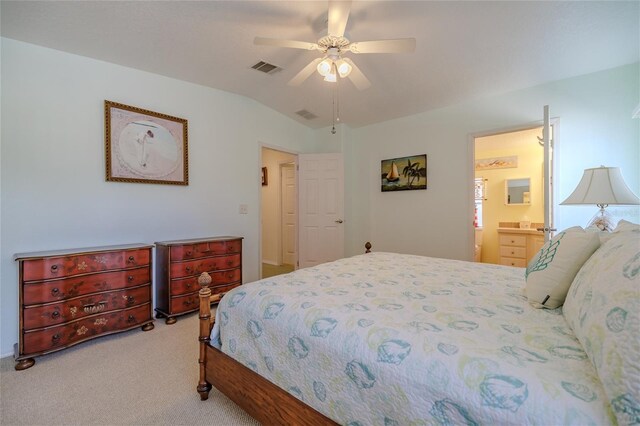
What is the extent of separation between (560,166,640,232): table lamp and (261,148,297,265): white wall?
4.60 metres

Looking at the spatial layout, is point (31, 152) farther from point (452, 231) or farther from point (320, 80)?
point (452, 231)

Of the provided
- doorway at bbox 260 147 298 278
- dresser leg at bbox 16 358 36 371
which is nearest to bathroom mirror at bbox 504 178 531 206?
doorway at bbox 260 147 298 278

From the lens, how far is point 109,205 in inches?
110

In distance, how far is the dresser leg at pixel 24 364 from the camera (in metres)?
2.04

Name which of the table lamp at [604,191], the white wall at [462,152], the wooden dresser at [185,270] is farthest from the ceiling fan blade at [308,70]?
the table lamp at [604,191]

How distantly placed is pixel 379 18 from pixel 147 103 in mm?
2514

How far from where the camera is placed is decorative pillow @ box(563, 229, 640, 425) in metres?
0.62

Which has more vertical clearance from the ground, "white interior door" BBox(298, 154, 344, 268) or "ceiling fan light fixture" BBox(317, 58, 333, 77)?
"ceiling fan light fixture" BBox(317, 58, 333, 77)

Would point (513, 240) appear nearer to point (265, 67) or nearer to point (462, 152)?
point (462, 152)

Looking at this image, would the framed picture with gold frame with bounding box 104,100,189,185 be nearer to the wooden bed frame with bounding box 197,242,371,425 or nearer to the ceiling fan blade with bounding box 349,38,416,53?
the wooden bed frame with bounding box 197,242,371,425

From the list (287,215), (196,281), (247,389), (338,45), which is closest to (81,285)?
(196,281)

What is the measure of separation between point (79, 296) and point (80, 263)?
270 mm

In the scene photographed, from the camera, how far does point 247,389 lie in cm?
139

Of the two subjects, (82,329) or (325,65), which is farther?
(82,329)
